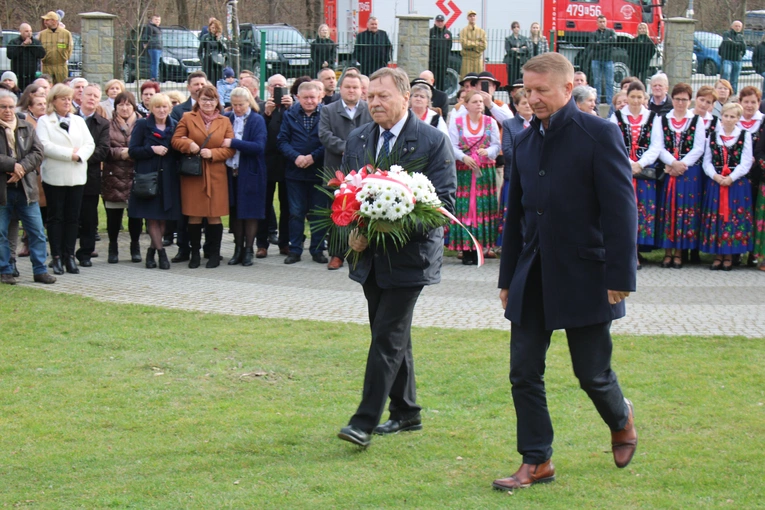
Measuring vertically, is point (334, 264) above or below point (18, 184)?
below

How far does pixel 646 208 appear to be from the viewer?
1357cm

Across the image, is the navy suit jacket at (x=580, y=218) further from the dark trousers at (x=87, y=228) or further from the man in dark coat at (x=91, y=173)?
the dark trousers at (x=87, y=228)

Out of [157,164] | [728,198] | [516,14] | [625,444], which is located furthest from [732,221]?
[516,14]

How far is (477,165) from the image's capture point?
13.6 metres

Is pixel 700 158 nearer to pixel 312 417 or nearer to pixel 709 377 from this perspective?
pixel 709 377

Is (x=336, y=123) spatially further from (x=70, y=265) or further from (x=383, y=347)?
(x=383, y=347)

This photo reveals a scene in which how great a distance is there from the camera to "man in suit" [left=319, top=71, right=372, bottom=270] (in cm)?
1280

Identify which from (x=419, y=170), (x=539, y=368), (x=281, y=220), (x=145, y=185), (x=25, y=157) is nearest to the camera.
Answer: (x=539, y=368)

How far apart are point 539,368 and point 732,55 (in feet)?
72.8

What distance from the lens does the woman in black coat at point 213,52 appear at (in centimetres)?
2258

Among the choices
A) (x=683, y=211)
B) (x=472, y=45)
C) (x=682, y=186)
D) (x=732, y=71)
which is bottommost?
(x=683, y=211)

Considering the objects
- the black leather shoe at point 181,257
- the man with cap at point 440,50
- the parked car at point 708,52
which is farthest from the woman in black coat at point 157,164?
the parked car at point 708,52

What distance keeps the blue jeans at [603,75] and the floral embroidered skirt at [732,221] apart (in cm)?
1044

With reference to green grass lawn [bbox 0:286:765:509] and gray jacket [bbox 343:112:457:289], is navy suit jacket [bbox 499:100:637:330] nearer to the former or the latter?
gray jacket [bbox 343:112:457:289]
